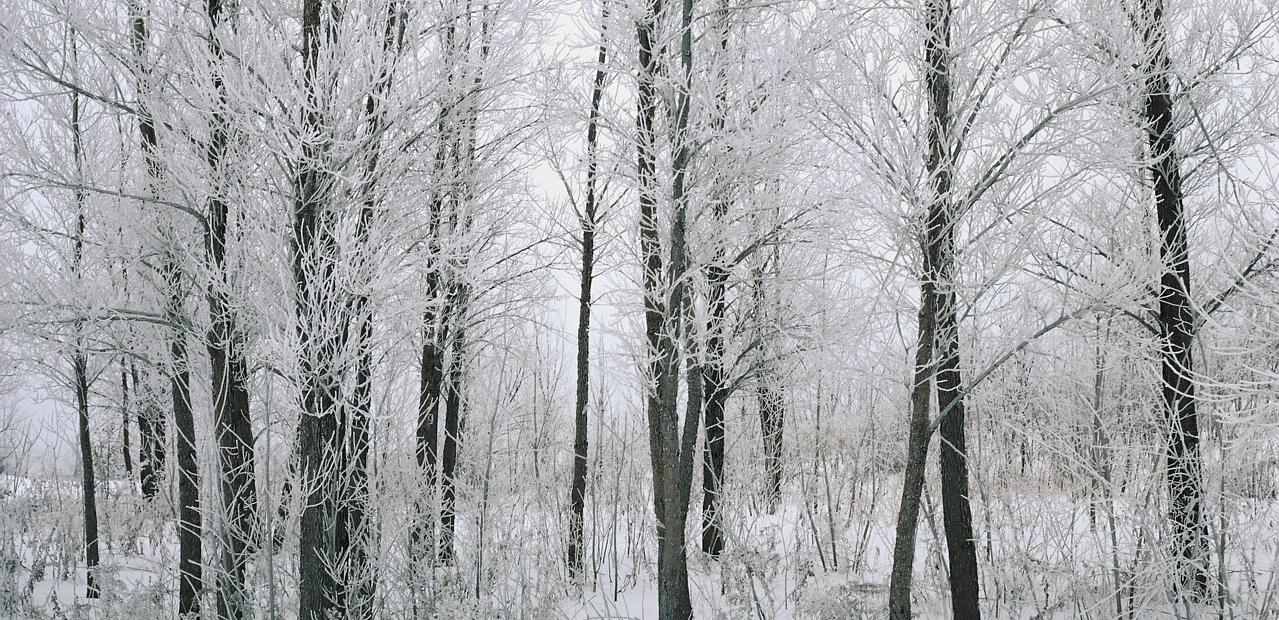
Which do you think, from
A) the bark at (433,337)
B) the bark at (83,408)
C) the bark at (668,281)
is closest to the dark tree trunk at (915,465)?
the bark at (668,281)

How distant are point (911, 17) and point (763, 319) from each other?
3444 millimetres

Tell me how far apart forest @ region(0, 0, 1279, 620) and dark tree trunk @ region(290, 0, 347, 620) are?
0.14 feet

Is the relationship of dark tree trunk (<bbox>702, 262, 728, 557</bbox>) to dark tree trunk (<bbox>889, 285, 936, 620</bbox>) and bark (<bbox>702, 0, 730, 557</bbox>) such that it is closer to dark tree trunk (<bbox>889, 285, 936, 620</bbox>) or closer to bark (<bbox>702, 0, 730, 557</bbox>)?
bark (<bbox>702, 0, 730, 557</bbox>)

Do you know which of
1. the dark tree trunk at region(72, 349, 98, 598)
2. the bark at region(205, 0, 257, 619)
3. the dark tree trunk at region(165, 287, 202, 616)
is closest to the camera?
the bark at region(205, 0, 257, 619)

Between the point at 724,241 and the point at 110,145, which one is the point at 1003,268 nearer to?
the point at 724,241

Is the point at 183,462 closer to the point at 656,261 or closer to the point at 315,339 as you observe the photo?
the point at 315,339

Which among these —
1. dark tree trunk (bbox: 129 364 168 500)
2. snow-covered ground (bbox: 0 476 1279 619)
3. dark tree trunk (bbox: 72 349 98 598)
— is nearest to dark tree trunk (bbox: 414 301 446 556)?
snow-covered ground (bbox: 0 476 1279 619)

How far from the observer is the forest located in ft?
19.3

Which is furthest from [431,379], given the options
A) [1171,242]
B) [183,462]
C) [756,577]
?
[1171,242]

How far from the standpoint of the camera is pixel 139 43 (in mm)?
7730

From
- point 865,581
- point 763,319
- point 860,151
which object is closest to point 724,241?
point 860,151

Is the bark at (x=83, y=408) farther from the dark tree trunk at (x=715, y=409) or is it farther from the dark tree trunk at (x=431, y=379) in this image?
the dark tree trunk at (x=715, y=409)

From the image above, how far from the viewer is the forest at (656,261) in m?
5.89

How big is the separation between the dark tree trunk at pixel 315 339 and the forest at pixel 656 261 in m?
0.04
